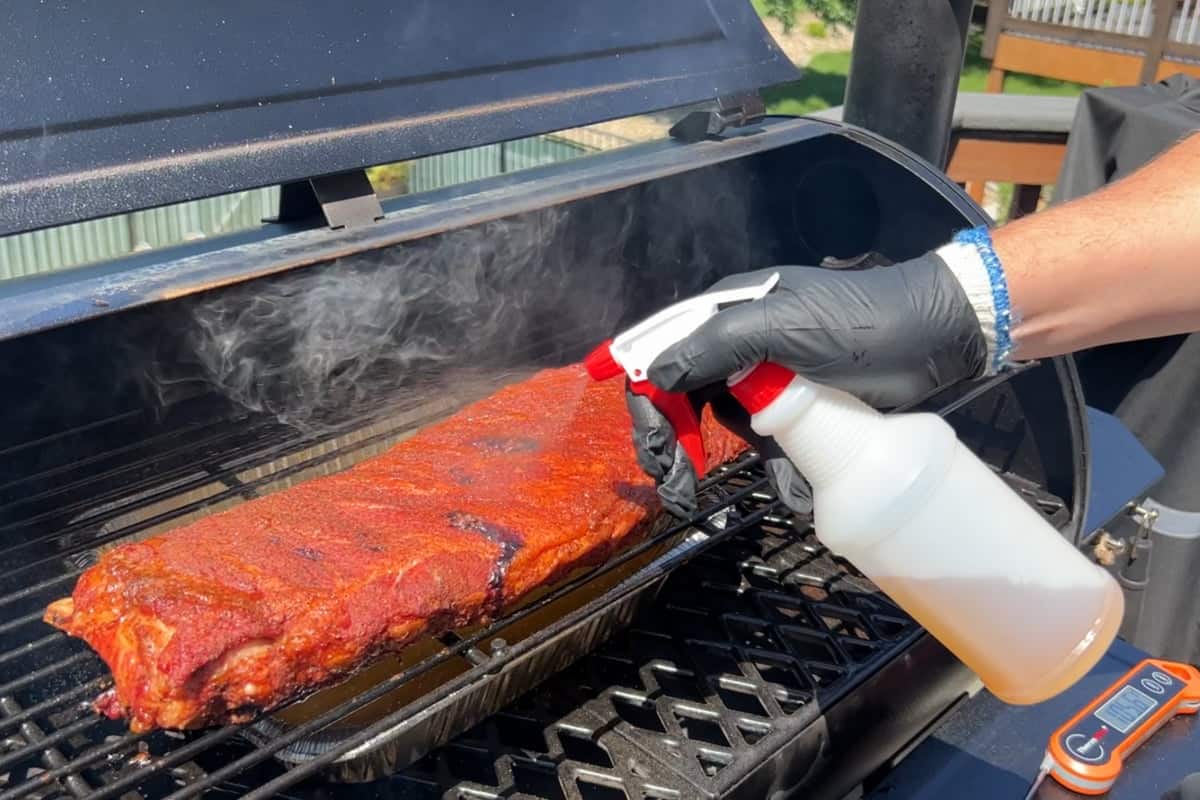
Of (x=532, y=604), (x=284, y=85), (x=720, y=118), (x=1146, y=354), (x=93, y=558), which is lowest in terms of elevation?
(x=1146, y=354)

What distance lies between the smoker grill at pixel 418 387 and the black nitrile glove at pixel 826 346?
0.29 meters

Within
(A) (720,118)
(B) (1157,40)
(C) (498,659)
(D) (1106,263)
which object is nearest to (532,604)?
(C) (498,659)

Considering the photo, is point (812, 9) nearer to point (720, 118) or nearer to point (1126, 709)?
point (720, 118)

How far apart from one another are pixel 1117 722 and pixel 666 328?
1.33 m

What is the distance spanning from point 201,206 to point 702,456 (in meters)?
3.57

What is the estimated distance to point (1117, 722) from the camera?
6.84 ft

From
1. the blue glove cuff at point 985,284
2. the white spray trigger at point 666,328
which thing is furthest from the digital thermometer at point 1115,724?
the white spray trigger at point 666,328

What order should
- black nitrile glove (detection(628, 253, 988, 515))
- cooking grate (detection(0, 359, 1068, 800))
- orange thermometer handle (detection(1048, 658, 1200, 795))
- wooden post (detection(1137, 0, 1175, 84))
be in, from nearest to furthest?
black nitrile glove (detection(628, 253, 988, 515)), cooking grate (detection(0, 359, 1068, 800)), orange thermometer handle (detection(1048, 658, 1200, 795)), wooden post (detection(1137, 0, 1175, 84))

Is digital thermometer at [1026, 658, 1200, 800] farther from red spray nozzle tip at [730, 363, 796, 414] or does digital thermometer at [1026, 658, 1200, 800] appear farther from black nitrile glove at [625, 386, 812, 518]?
red spray nozzle tip at [730, 363, 796, 414]

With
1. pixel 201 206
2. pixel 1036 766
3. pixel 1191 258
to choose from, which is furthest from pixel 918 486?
pixel 201 206

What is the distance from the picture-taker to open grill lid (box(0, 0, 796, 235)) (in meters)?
1.87

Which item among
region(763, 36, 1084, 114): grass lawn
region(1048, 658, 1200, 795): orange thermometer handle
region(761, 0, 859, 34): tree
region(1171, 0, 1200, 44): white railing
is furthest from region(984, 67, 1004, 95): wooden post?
region(1048, 658, 1200, 795): orange thermometer handle

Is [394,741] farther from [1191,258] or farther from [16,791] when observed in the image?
[1191,258]

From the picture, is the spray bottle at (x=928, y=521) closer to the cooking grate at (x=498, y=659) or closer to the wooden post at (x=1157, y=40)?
the cooking grate at (x=498, y=659)
